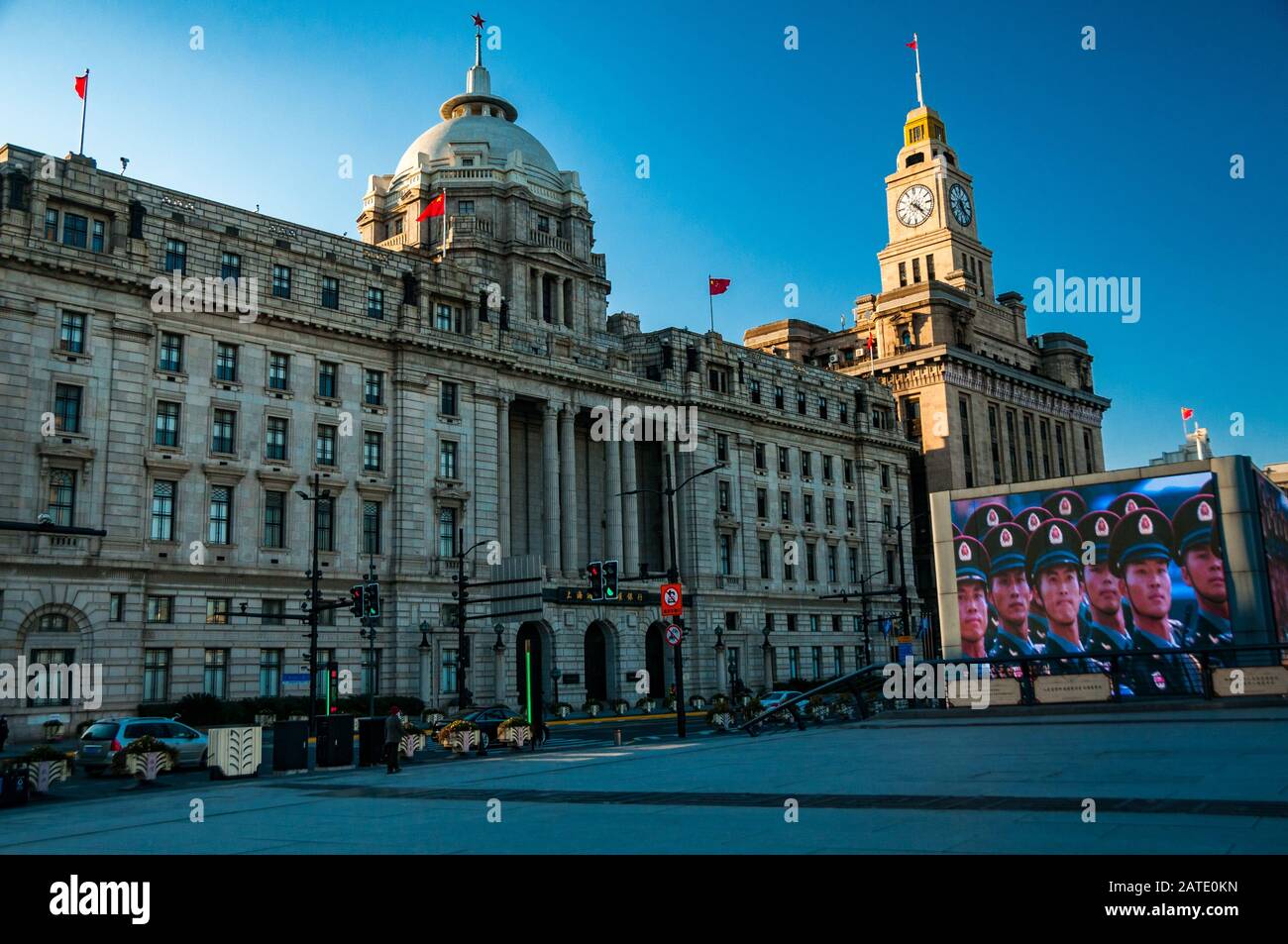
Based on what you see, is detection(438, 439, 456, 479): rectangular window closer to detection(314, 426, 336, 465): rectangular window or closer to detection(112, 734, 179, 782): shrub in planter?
detection(314, 426, 336, 465): rectangular window

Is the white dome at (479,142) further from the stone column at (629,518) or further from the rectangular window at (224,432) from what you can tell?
the rectangular window at (224,432)

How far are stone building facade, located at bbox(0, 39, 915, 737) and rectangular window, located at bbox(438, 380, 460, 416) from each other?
0.51 feet

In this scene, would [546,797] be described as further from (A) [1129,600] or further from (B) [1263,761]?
(A) [1129,600]

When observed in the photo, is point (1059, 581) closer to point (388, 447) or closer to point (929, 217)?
point (388, 447)

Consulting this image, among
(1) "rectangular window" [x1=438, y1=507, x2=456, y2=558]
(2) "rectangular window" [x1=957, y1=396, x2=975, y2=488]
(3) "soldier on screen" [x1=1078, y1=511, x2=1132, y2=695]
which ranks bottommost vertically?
(3) "soldier on screen" [x1=1078, y1=511, x2=1132, y2=695]

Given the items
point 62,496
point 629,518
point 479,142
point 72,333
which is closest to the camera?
point 62,496

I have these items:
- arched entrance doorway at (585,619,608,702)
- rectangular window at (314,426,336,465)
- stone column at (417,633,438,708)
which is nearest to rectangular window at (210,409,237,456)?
rectangular window at (314,426,336,465)

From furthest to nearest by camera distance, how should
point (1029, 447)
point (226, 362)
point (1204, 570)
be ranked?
point (1029, 447) < point (226, 362) < point (1204, 570)

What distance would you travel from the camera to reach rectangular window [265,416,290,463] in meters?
52.5

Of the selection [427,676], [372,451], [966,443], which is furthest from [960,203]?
[427,676]

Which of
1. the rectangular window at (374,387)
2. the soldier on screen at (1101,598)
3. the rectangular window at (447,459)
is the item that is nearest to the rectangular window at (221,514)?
the rectangular window at (374,387)

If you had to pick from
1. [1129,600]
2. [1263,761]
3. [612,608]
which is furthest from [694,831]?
[612,608]

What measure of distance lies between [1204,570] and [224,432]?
4109 centimetres

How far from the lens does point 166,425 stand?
49031 mm
